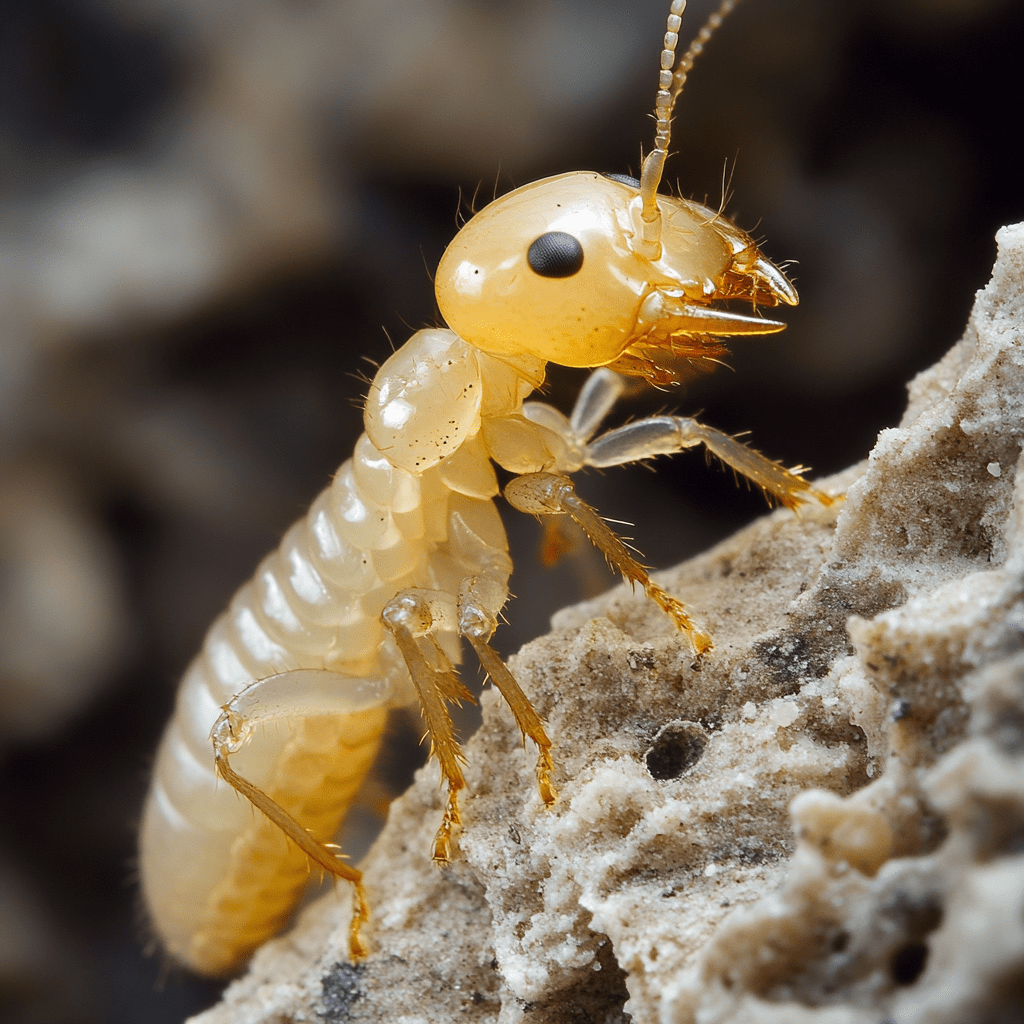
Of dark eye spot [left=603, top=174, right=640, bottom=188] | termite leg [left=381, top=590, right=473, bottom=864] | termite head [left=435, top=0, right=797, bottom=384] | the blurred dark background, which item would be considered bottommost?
termite leg [left=381, top=590, right=473, bottom=864]

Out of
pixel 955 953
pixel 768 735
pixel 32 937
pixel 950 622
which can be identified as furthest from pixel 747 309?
pixel 32 937

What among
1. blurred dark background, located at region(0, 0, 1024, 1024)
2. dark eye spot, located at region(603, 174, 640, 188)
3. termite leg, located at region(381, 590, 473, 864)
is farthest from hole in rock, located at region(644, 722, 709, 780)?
blurred dark background, located at region(0, 0, 1024, 1024)

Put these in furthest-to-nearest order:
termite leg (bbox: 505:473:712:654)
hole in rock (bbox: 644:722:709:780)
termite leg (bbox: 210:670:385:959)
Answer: termite leg (bbox: 210:670:385:959) → termite leg (bbox: 505:473:712:654) → hole in rock (bbox: 644:722:709:780)

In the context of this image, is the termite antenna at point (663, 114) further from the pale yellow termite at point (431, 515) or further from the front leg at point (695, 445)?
the front leg at point (695, 445)

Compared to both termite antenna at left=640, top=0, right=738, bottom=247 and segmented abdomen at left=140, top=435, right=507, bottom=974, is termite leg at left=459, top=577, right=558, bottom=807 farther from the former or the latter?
termite antenna at left=640, top=0, right=738, bottom=247

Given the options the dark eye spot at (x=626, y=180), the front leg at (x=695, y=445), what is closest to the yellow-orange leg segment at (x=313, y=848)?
the front leg at (x=695, y=445)

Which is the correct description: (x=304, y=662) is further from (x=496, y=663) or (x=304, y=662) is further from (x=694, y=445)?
(x=694, y=445)

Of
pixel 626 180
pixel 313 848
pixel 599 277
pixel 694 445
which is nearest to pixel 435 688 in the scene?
pixel 313 848
